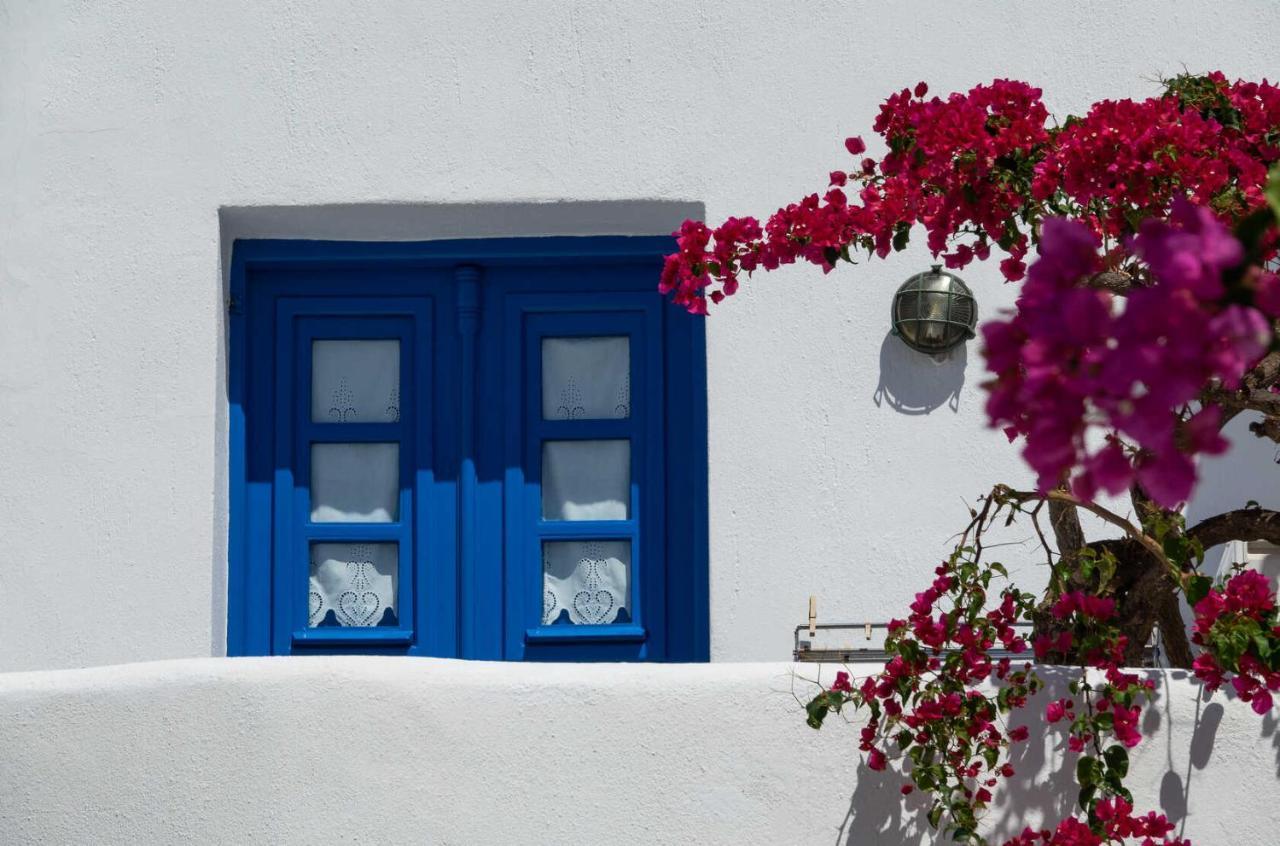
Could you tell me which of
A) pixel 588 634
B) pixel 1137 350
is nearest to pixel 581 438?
pixel 588 634

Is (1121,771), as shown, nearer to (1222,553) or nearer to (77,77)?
(1222,553)

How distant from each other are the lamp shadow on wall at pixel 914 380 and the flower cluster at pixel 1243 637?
1.59 m

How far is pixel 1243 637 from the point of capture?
3.34 metres

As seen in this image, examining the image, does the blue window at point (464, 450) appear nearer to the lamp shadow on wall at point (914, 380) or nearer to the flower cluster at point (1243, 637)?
Answer: the lamp shadow on wall at point (914, 380)

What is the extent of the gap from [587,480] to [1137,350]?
13.7 ft

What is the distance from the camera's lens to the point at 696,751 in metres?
3.72

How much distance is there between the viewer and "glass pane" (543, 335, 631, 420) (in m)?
5.37

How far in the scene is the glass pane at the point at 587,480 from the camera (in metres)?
5.33

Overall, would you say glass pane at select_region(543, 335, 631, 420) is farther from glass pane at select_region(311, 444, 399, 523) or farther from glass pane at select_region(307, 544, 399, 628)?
glass pane at select_region(307, 544, 399, 628)

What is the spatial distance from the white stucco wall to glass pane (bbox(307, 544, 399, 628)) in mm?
375

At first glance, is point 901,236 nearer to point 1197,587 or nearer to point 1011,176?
point 1011,176

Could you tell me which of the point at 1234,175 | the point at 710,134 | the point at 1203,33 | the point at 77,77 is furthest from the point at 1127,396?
the point at 77,77

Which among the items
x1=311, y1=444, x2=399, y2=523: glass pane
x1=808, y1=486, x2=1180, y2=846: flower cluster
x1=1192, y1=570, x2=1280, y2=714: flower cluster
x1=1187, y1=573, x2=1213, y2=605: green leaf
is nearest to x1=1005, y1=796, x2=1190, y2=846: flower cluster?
x1=808, y1=486, x2=1180, y2=846: flower cluster

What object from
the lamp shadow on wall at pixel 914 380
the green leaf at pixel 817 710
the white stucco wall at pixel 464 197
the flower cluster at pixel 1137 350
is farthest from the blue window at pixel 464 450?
the flower cluster at pixel 1137 350
